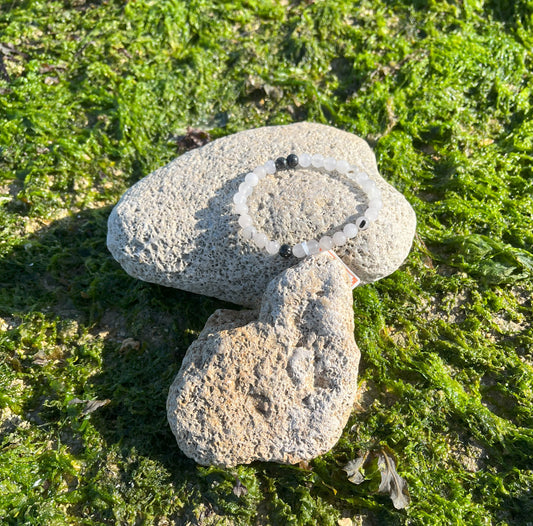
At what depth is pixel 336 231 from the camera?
10.9ft

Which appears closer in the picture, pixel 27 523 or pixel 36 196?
pixel 27 523

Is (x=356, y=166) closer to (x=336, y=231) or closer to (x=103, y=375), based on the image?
(x=336, y=231)

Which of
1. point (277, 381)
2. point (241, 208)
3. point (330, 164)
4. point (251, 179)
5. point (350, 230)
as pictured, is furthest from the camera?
point (330, 164)

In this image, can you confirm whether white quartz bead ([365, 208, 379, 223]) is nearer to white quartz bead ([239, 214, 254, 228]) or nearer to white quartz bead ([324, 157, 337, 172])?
white quartz bead ([324, 157, 337, 172])

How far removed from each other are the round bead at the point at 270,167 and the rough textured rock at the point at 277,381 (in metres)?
0.88

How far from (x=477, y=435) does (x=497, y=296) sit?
3.69 feet

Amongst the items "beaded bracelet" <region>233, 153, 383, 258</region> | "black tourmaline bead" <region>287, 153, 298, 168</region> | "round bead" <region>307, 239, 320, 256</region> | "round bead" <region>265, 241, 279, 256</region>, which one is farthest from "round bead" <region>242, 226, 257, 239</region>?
"black tourmaline bead" <region>287, 153, 298, 168</region>

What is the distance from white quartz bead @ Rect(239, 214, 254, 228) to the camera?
3291 millimetres

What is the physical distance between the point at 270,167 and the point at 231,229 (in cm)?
59

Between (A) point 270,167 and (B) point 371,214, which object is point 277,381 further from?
(A) point 270,167

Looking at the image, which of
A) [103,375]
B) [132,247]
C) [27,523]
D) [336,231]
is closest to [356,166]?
[336,231]

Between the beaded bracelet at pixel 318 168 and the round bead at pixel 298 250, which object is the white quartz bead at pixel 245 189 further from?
the round bead at pixel 298 250

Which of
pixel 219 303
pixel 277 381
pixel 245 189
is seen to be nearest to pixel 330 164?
pixel 245 189

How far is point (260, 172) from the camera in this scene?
3533mm
